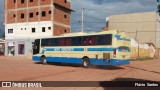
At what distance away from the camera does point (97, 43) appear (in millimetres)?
23359

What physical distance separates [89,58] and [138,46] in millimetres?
36106

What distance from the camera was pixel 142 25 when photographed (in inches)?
2810

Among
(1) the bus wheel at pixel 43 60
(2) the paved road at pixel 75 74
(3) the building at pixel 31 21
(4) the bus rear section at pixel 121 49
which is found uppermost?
(3) the building at pixel 31 21

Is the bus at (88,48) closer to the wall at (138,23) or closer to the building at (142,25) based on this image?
the building at (142,25)

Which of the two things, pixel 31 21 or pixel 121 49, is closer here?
pixel 121 49

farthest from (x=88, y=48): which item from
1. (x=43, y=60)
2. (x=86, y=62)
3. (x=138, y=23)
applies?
(x=138, y=23)

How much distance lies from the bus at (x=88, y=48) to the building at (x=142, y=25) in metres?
46.0

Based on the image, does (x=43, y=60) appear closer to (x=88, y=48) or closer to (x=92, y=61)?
(x=88, y=48)

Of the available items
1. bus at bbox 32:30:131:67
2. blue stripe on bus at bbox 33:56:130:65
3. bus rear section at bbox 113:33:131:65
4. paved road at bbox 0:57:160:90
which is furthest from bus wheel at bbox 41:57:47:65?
bus rear section at bbox 113:33:131:65

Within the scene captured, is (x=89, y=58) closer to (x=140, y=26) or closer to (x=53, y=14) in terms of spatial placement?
(x=53, y=14)

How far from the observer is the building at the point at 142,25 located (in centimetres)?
6925

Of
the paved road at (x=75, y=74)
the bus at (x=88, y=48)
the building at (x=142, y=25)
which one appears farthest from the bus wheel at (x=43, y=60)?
the building at (x=142, y=25)

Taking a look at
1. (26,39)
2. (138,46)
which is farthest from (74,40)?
(138,46)

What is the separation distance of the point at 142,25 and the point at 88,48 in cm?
4991
